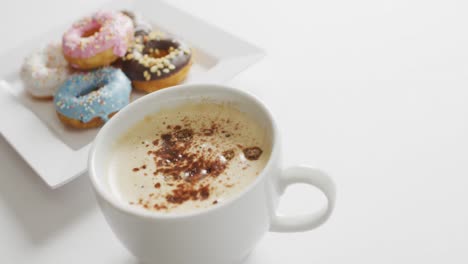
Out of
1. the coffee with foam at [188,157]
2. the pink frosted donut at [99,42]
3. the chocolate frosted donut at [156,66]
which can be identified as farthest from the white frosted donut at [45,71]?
the coffee with foam at [188,157]

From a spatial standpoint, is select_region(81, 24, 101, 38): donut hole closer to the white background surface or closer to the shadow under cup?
the white background surface

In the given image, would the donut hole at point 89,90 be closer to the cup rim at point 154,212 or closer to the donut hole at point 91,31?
the donut hole at point 91,31

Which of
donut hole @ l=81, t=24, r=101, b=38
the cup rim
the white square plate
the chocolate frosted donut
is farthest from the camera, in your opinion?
donut hole @ l=81, t=24, r=101, b=38

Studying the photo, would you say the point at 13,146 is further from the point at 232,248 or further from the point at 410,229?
the point at 410,229

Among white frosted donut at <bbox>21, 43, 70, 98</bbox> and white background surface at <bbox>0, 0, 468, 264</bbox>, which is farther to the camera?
white frosted donut at <bbox>21, 43, 70, 98</bbox>

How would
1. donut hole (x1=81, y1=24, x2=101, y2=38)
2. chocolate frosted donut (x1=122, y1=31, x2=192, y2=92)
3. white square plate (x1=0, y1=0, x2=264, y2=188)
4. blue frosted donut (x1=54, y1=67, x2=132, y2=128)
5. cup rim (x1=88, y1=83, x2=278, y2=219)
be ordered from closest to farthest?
cup rim (x1=88, y1=83, x2=278, y2=219), white square plate (x1=0, y1=0, x2=264, y2=188), blue frosted donut (x1=54, y1=67, x2=132, y2=128), chocolate frosted donut (x1=122, y1=31, x2=192, y2=92), donut hole (x1=81, y1=24, x2=101, y2=38)

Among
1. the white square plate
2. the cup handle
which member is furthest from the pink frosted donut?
the cup handle
